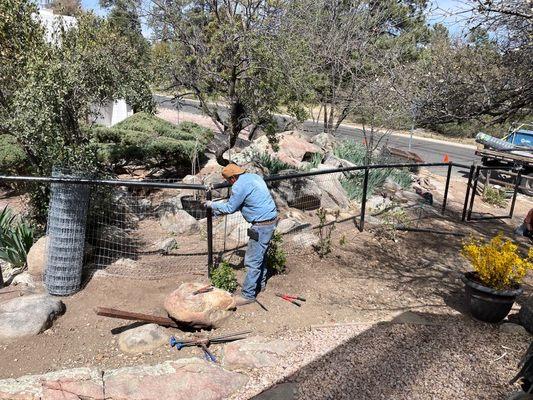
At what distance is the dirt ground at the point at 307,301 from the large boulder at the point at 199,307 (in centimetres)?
13

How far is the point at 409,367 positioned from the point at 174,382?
5.85ft

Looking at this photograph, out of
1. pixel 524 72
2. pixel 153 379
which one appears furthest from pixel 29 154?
pixel 524 72

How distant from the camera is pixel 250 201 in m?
4.59

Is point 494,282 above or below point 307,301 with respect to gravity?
above

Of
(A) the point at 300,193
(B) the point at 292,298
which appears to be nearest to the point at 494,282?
(B) the point at 292,298

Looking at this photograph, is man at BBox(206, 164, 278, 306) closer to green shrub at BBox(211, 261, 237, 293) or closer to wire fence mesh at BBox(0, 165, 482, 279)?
green shrub at BBox(211, 261, 237, 293)

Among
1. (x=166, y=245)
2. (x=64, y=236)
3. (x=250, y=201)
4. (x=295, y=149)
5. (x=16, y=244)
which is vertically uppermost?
(x=250, y=201)

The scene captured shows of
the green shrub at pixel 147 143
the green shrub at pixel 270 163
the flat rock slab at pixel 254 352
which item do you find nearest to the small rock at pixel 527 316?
the flat rock slab at pixel 254 352

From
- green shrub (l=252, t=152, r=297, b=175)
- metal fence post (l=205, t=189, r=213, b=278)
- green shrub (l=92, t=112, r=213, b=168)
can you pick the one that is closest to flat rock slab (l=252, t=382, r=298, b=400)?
metal fence post (l=205, t=189, r=213, b=278)

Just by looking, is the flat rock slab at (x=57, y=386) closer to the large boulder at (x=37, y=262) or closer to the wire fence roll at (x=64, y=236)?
the wire fence roll at (x=64, y=236)

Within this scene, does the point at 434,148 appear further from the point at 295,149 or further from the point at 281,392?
the point at 281,392

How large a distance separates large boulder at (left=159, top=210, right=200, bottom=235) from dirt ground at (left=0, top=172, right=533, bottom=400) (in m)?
1.52

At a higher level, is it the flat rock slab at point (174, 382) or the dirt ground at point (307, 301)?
the flat rock slab at point (174, 382)

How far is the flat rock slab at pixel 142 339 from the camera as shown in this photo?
386 centimetres
